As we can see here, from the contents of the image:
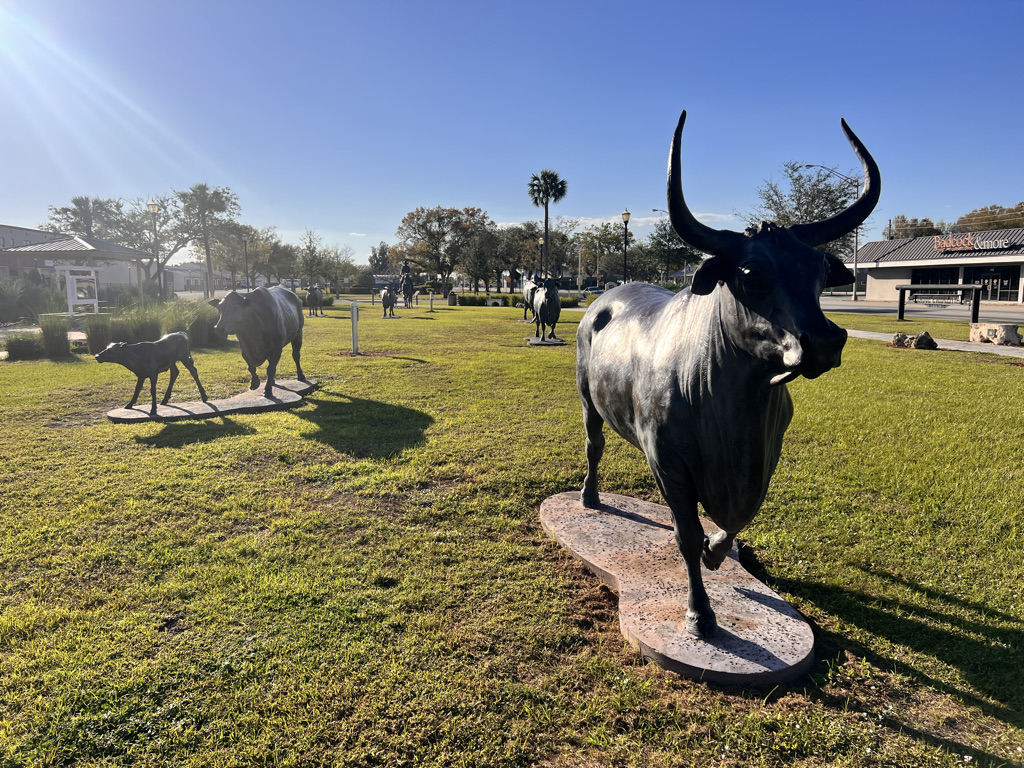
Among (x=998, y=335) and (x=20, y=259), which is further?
(x=20, y=259)

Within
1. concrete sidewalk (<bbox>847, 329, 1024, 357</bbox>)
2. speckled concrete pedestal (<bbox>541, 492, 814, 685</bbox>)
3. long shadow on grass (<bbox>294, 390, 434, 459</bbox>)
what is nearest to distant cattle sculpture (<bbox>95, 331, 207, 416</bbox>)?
long shadow on grass (<bbox>294, 390, 434, 459</bbox>)

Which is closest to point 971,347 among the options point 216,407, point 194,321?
point 216,407

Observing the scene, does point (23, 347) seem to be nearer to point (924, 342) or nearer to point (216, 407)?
point (216, 407)

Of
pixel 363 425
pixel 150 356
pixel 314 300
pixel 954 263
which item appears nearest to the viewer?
pixel 363 425

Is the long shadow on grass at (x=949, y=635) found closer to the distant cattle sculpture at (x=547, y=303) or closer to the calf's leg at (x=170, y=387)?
the calf's leg at (x=170, y=387)

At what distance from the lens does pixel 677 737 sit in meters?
2.36

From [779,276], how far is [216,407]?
8.14 meters

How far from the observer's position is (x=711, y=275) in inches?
85.0

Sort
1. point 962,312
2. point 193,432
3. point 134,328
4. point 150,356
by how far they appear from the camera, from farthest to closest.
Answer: point 962,312, point 134,328, point 150,356, point 193,432

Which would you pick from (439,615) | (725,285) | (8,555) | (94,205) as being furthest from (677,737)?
(94,205)

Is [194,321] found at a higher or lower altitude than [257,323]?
higher

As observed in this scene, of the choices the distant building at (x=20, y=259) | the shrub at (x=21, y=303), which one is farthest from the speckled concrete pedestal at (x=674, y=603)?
the distant building at (x=20, y=259)

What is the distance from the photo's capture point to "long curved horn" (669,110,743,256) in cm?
218

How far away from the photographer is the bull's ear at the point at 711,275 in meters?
2.14
